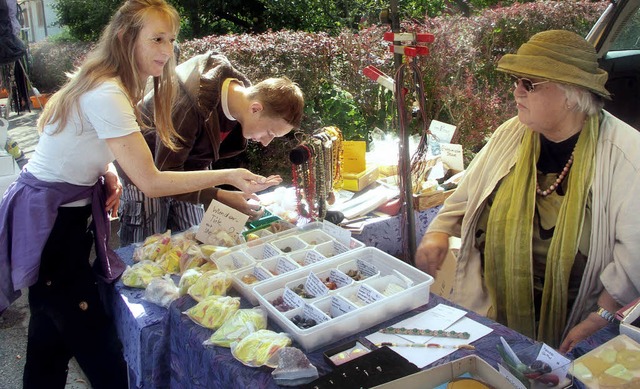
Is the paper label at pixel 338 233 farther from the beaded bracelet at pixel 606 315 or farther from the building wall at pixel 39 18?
the building wall at pixel 39 18

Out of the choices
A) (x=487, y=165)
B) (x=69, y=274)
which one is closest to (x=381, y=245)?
(x=487, y=165)

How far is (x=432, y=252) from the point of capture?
221 centimetres

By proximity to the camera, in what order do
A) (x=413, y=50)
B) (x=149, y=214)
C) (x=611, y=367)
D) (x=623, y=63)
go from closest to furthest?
(x=611, y=367)
(x=413, y=50)
(x=149, y=214)
(x=623, y=63)

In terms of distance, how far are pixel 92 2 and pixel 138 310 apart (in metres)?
11.4

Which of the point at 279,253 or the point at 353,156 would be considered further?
the point at 353,156

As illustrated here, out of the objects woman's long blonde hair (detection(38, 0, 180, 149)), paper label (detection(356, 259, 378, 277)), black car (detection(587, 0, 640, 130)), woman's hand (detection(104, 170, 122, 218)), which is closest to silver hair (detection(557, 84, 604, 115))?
paper label (detection(356, 259, 378, 277))

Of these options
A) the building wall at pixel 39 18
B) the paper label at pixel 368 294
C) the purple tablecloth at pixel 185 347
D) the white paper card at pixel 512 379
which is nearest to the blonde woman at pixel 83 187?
the purple tablecloth at pixel 185 347

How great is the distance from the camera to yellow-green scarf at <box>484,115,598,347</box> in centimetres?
187

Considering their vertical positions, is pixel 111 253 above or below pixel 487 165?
below

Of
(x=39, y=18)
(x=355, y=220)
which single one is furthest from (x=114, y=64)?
(x=39, y=18)

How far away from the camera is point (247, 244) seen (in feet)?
6.72

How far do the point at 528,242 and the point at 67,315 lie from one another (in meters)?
1.69

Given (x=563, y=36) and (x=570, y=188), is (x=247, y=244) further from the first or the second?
(x=563, y=36)

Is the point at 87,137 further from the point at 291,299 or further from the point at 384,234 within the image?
the point at 384,234
